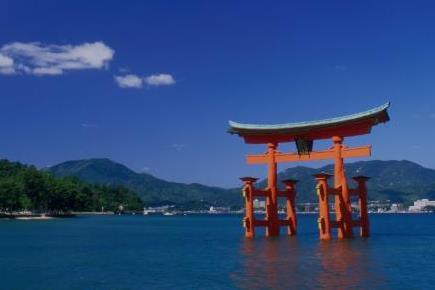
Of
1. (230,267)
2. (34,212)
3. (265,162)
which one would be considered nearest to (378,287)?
(230,267)

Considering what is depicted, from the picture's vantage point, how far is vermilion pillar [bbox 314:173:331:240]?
145ft

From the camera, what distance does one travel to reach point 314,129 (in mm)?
48219

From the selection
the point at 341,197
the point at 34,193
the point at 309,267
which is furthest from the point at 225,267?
the point at 34,193

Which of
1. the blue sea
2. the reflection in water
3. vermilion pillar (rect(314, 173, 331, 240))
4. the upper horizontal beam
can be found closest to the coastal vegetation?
the blue sea

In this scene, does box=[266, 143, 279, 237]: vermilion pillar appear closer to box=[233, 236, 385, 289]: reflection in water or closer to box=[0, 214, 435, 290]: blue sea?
box=[0, 214, 435, 290]: blue sea

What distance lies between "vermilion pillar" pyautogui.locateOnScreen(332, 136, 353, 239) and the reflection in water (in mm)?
3203

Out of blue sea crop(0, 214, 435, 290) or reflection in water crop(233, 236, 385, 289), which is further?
blue sea crop(0, 214, 435, 290)

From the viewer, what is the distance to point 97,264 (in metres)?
33.8

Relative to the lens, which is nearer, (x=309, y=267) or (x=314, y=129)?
(x=309, y=267)

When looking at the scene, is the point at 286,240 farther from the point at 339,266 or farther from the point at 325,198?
the point at 339,266

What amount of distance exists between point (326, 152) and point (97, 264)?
2220 cm

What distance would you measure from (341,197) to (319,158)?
156 inches

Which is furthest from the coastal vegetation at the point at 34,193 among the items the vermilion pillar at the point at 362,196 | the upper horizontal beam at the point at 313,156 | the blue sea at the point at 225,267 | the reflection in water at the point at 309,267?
the reflection in water at the point at 309,267

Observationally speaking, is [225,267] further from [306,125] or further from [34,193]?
[34,193]
